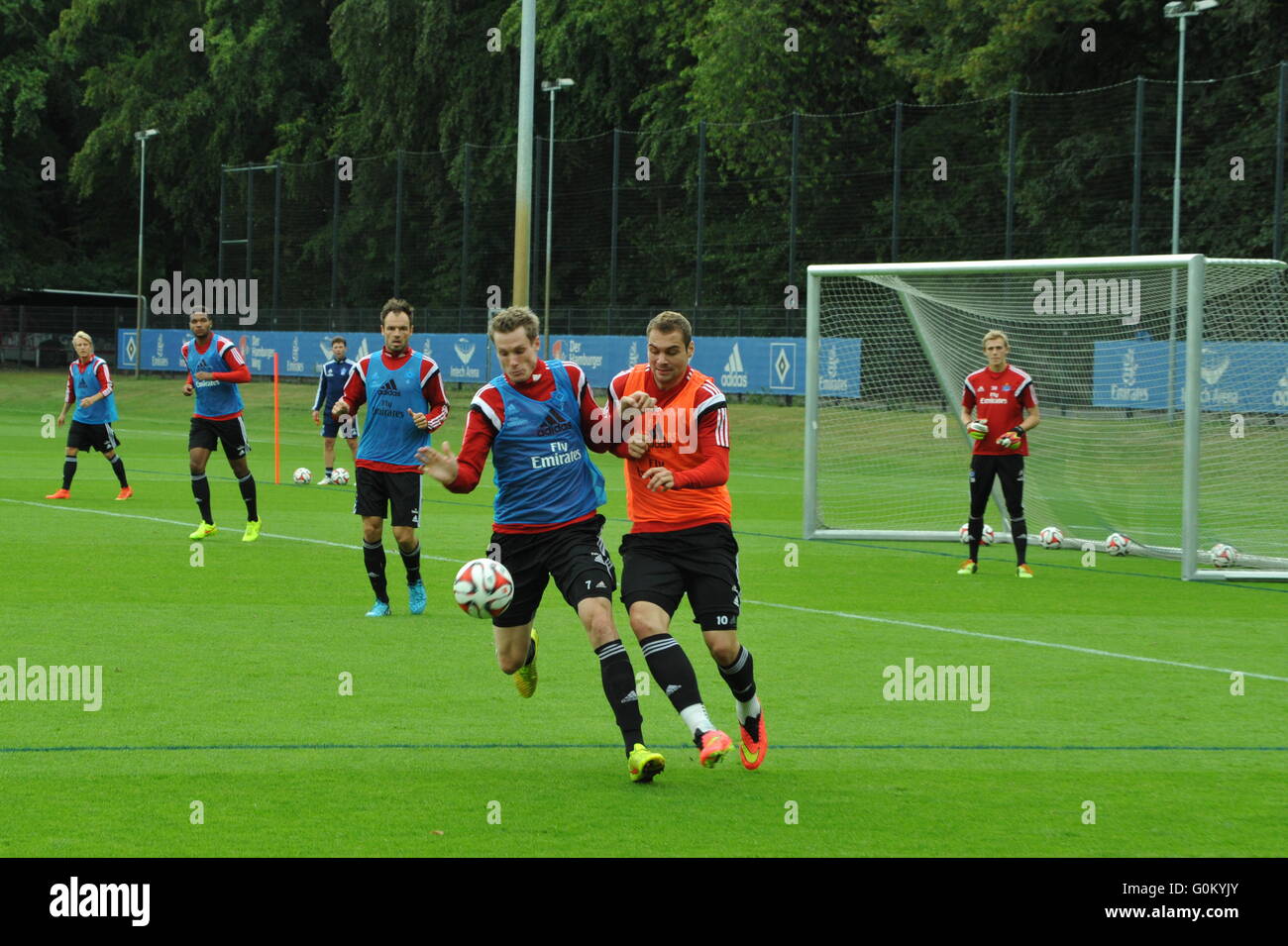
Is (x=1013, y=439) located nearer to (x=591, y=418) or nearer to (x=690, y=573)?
(x=591, y=418)

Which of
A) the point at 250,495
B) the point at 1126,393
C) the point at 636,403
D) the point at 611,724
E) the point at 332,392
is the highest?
the point at 1126,393

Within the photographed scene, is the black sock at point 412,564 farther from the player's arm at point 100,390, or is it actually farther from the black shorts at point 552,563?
the player's arm at point 100,390

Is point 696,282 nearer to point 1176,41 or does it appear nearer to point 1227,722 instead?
point 1176,41

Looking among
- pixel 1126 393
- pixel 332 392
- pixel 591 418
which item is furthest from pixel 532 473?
pixel 332 392

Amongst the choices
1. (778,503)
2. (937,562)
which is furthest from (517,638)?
(778,503)

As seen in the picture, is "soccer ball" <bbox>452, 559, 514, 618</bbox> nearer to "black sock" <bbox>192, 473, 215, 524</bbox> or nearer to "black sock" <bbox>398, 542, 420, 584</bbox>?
"black sock" <bbox>398, 542, 420, 584</bbox>

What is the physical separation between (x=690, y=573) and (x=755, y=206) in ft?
118

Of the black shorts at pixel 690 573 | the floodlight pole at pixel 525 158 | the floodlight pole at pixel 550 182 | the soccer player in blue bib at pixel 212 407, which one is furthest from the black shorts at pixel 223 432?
the floodlight pole at pixel 550 182

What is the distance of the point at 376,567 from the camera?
12.1m

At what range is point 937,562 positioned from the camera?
1631 cm

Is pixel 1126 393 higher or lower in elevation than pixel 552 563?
higher

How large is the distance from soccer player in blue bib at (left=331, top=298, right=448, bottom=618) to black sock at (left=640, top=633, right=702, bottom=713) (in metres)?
4.83

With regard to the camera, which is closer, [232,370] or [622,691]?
[622,691]
